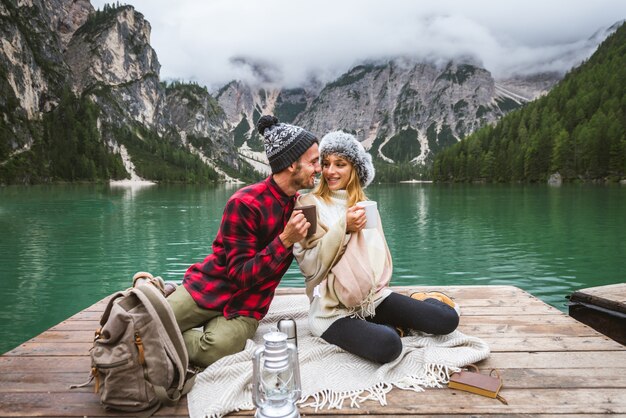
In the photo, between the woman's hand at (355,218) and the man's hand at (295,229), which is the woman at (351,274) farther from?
the man's hand at (295,229)

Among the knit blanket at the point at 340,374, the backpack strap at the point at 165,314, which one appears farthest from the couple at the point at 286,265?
the backpack strap at the point at 165,314

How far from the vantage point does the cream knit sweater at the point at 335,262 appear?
4.48 metres

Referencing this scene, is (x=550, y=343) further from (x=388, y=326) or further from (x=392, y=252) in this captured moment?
(x=392, y=252)

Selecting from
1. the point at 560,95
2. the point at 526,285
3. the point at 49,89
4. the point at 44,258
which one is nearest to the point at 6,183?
the point at 49,89

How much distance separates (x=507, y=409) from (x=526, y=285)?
45.1 ft

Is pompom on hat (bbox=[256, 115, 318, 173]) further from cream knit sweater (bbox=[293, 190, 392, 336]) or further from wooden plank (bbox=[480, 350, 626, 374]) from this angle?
wooden plank (bbox=[480, 350, 626, 374])

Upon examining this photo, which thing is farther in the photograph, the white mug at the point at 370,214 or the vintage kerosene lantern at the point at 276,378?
the white mug at the point at 370,214

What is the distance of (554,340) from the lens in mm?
5133

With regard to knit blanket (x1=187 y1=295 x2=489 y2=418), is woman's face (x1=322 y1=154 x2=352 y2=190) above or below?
above

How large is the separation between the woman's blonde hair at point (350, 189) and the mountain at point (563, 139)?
114 meters

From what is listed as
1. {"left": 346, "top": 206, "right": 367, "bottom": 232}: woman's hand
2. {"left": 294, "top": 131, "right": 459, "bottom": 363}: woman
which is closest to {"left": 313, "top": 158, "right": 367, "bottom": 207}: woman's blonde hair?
{"left": 294, "top": 131, "right": 459, "bottom": 363}: woman

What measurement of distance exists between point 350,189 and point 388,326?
1668 millimetres

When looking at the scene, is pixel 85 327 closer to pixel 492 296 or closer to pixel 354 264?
pixel 354 264

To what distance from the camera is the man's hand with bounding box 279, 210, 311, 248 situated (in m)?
4.00
